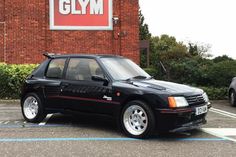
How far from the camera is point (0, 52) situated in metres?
18.6

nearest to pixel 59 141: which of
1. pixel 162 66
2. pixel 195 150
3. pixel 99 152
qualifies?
pixel 99 152

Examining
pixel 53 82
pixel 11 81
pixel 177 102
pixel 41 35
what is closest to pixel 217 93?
pixel 11 81

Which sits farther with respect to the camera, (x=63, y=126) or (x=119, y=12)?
(x=119, y=12)

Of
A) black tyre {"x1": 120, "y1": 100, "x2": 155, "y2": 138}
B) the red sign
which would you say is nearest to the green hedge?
the red sign

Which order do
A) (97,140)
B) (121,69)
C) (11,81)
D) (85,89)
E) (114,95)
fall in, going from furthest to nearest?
(11,81)
(121,69)
(85,89)
(114,95)
(97,140)

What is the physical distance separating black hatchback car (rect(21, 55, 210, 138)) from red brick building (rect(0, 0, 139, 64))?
30.3 ft

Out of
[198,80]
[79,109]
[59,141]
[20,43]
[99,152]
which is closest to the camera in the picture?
[99,152]

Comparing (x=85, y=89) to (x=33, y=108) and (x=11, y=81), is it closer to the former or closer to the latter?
(x=33, y=108)

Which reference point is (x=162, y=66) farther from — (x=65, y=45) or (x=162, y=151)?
(x=162, y=151)

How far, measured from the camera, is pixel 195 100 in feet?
25.8

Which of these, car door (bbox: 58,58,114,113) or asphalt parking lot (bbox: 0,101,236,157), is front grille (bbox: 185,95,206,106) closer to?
asphalt parking lot (bbox: 0,101,236,157)

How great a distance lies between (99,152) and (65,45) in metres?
12.5

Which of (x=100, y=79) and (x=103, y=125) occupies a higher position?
(x=100, y=79)

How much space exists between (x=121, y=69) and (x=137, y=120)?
138cm
